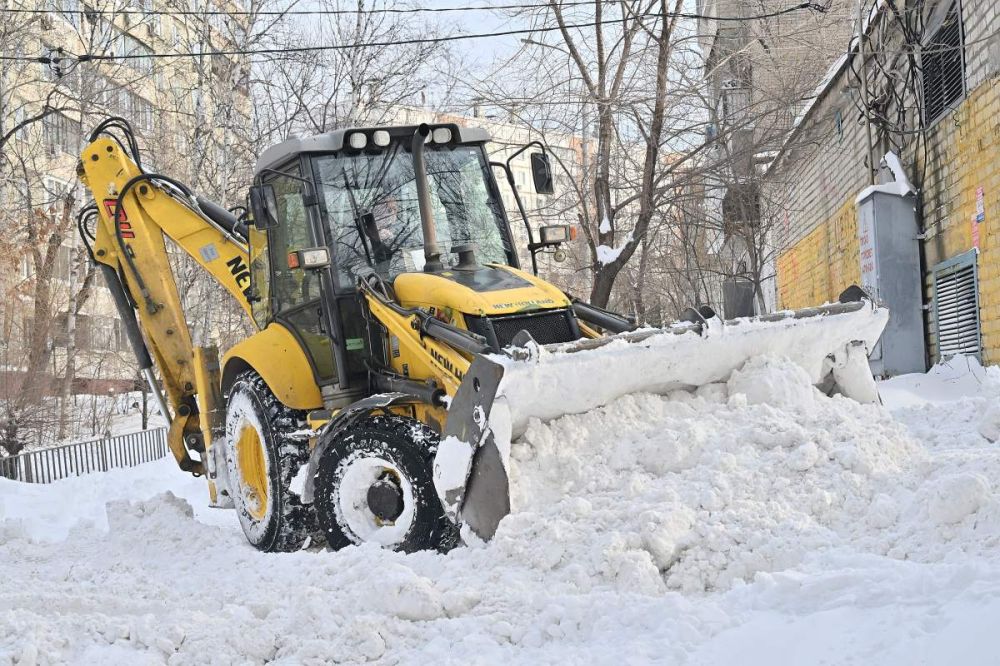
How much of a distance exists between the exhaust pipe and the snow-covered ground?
1.49 meters

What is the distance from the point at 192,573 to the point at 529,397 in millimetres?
2460

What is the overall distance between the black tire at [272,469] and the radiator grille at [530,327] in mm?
1696

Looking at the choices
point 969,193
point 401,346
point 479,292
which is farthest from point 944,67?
point 401,346

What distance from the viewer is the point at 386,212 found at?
7094 mm

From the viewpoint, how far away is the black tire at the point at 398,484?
19.7ft

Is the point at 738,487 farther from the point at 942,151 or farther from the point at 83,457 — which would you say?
the point at 83,457

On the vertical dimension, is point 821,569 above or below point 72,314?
below

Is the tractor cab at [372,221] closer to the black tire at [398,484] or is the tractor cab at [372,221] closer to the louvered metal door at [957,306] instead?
the black tire at [398,484]

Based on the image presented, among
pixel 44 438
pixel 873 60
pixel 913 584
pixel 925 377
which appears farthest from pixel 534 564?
pixel 44 438

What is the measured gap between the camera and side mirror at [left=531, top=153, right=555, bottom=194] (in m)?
7.45

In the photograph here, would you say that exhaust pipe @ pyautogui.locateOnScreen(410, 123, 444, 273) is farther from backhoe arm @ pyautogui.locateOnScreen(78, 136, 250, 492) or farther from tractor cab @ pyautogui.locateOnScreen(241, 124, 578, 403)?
backhoe arm @ pyautogui.locateOnScreen(78, 136, 250, 492)

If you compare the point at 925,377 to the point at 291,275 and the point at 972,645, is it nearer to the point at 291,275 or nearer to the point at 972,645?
the point at 291,275

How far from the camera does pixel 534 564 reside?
5.12m

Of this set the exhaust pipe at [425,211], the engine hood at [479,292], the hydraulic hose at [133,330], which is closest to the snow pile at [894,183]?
the engine hood at [479,292]
